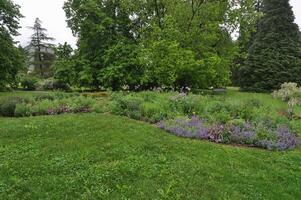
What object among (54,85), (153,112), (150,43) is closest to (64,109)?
(153,112)

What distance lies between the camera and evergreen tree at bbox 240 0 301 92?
29234 millimetres

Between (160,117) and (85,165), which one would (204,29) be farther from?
(85,165)

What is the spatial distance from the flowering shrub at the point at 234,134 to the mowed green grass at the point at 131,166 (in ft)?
1.18

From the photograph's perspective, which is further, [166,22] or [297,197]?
[166,22]

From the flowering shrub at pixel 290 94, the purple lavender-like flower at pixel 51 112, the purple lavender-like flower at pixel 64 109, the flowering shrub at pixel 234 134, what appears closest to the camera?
the flowering shrub at pixel 234 134

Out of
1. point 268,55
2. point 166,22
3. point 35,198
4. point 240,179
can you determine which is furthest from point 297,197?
point 268,55

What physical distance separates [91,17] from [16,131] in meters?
15.8

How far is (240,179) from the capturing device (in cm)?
660

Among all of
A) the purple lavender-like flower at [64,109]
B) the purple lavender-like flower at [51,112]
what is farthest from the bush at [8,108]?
the purple lavender-like flower at [64,109]

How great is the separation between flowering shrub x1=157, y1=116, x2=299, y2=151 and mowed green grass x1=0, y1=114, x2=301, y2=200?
360 millimetres

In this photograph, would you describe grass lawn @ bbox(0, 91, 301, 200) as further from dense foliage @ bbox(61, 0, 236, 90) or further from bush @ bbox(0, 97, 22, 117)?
dense foliage @ bbox(61, 0, 236, 90)

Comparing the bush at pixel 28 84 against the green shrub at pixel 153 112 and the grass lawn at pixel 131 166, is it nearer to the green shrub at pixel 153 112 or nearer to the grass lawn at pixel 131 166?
the green shrub at pixel 153 112

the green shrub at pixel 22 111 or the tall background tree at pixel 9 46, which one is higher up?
the tall background tree at pixel 9 46

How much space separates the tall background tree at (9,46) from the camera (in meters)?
22.1
